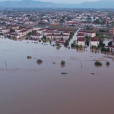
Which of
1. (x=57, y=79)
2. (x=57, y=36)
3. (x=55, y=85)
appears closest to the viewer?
(x=55, y=85)

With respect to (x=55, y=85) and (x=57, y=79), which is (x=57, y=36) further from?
(x=55, y=85)

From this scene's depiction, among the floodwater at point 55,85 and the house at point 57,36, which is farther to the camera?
the house at point 57,36

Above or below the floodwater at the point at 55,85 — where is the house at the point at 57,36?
above

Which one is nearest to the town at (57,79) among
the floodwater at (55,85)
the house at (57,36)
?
the floodwater at (55,85)

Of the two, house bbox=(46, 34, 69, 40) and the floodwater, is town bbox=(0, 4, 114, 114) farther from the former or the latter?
house bbox=(46, 34, 69, 40)

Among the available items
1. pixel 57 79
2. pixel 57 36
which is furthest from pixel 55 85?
pixel 57 36

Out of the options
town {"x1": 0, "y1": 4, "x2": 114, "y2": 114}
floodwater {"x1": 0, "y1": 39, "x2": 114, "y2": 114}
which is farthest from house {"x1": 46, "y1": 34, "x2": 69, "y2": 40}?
floodwater {"x1": 0, "y1": 39, "x2": 114, "y2": 114}

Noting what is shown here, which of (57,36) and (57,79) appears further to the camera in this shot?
(57,36)

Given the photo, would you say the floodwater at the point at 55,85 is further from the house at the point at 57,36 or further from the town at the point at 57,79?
the house at the point at 57,36
